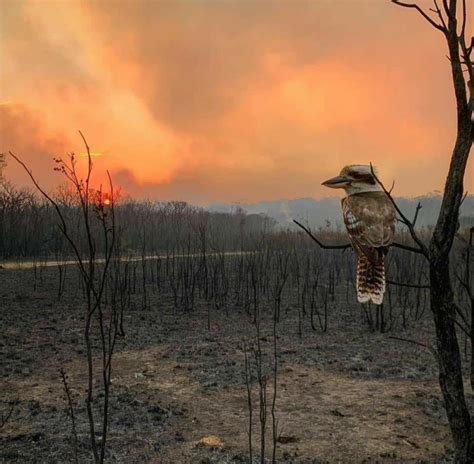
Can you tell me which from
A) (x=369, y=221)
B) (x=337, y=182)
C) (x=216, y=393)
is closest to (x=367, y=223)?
(x=369, y=221)

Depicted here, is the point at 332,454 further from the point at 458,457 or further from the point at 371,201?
the point at 371,201

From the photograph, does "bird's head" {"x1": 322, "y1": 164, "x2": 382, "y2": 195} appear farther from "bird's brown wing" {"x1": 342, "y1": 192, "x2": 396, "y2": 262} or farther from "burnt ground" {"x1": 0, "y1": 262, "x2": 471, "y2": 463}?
"burnt ground" {"x1": 0, "y1": 262, "x2": 471, "y2": 463}

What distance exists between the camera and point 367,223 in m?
1.38

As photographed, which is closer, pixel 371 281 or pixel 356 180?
pixel 371 281

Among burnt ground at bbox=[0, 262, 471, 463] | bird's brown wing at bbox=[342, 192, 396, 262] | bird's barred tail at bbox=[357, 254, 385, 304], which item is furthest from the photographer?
burnt ground at bbox=[0, 262, 471, 463]

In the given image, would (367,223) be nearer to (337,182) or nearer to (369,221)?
(369,221)

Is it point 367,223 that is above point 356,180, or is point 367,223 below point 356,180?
below

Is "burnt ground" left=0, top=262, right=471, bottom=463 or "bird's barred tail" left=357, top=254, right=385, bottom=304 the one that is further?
"burnt ground" left=0, top=262, right=471, bottom=463

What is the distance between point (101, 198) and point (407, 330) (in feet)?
37.2

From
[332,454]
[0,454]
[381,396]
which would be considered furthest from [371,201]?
[381,396]

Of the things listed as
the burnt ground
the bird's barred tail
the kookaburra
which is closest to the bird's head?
the kookaburra

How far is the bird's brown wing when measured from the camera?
1.32 metres

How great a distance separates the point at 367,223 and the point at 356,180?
0.50 ft

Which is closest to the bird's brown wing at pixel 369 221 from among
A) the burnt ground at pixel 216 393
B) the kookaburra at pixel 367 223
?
the kookaburra at pixel 367 223
